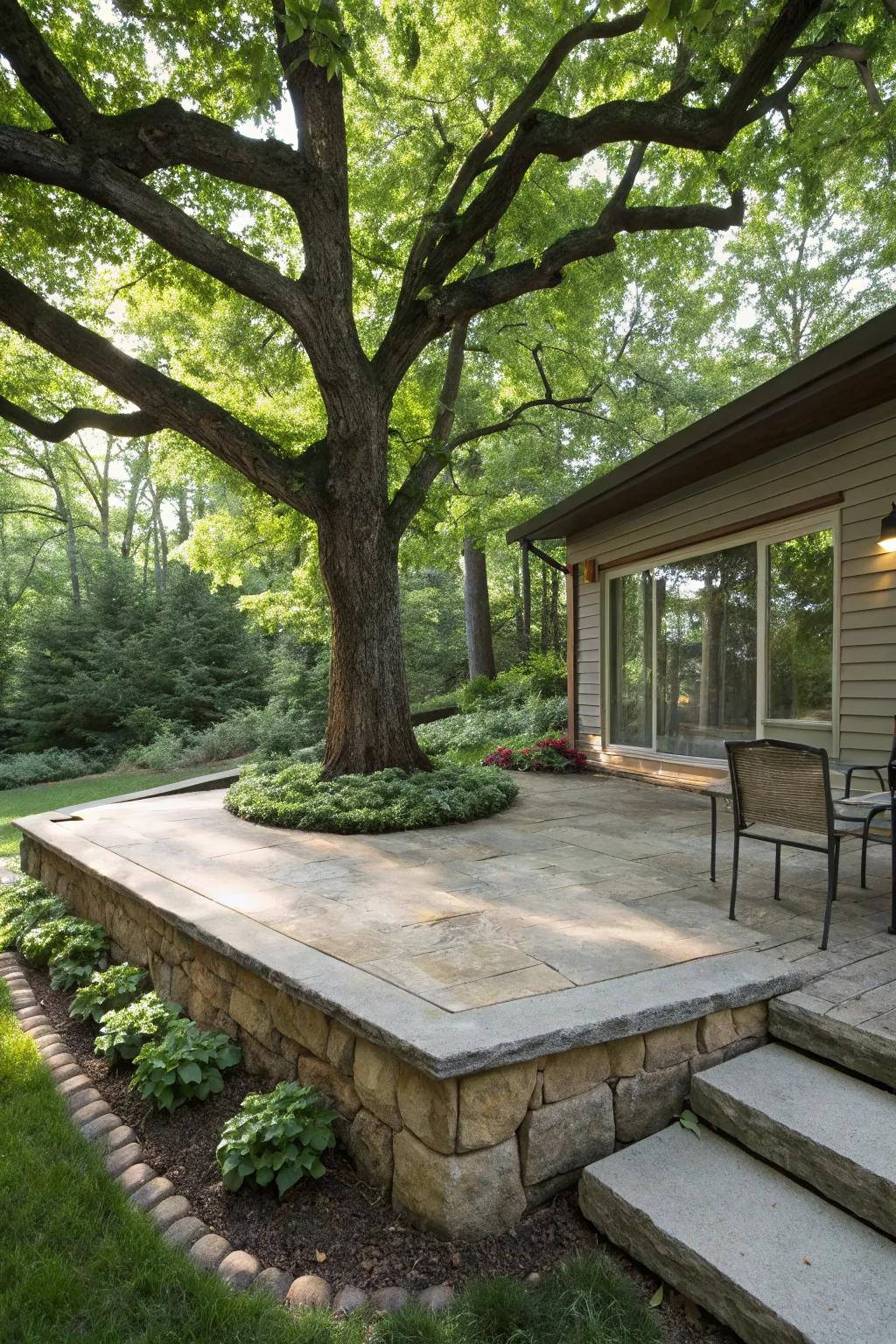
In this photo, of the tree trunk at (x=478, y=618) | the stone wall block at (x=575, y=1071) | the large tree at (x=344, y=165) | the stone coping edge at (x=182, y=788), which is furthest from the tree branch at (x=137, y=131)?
the tree trunk at (x=478, y=618)

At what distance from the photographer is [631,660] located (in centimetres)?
740

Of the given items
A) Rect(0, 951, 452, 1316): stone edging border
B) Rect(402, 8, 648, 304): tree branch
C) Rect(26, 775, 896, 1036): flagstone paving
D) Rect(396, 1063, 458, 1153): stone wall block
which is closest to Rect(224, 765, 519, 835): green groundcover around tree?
Rect(26, 775, 896, 1036): flagstone paving

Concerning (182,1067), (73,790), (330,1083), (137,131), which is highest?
(137,131)

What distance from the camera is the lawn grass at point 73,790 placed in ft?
31.5

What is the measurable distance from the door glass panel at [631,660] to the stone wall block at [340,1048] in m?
5.36

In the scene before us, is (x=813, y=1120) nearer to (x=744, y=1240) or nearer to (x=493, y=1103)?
(x=744, y=1240)

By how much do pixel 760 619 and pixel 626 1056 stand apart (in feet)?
14.2

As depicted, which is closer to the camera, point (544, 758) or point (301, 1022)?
point (301, 1022)

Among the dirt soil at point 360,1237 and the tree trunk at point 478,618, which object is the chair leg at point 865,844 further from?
the tree trunk at point 478,618

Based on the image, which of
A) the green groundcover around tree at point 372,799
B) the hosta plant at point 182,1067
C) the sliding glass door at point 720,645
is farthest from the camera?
the sliding glass door at point 720,645

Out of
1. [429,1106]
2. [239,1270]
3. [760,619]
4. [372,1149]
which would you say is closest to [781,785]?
[429,1106]

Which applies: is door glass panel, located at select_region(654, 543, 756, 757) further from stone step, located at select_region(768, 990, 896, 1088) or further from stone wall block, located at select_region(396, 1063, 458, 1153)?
stone wall block, located at select_region(396, 1063, 458, 1153)

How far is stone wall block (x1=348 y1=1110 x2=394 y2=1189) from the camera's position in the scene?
207 cm

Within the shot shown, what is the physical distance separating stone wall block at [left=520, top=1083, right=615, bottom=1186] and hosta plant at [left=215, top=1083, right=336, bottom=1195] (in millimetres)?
614
